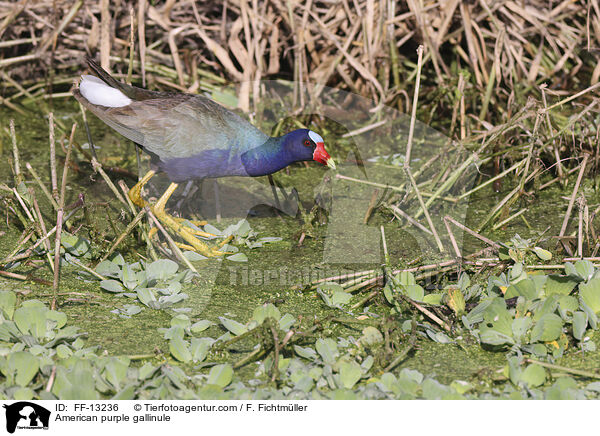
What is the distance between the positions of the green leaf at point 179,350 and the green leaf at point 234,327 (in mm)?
138

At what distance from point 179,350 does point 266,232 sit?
0.95 meters

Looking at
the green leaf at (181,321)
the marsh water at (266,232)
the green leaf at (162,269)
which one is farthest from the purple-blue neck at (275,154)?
the green leaf at (181,321)

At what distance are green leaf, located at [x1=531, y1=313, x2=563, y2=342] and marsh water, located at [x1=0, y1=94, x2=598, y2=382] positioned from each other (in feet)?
0.32

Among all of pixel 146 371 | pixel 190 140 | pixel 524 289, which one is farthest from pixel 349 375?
pixel 190 140

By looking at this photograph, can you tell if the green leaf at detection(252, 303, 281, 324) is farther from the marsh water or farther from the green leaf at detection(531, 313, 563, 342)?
the green leaf at detection(531, 313, 563, 342)

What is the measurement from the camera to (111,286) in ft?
7.74

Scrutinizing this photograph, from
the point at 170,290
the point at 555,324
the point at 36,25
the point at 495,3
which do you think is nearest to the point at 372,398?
the point at 555,324

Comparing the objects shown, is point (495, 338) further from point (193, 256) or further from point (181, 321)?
point (193, 256)

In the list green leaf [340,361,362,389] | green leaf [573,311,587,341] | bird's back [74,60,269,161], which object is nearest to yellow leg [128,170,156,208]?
bird's back [74,60,269,161]

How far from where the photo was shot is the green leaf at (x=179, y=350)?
201 centimetres

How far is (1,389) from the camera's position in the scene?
186 cm
